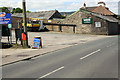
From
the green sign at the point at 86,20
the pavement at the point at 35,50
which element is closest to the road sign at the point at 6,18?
the pavement at the point at 35,50

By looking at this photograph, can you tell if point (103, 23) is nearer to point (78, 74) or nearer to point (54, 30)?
point (54, 30)

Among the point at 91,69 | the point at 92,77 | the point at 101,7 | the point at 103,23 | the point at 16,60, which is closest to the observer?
the point at 92,77

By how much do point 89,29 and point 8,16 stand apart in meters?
31.0

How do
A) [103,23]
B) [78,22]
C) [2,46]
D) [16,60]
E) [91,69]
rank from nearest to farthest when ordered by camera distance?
[91,69], [16,60], [2,46], [103,23], [78,22]

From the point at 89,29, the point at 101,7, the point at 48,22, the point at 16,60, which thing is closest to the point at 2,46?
the point at 16,60

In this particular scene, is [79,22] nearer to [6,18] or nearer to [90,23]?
[90,23]

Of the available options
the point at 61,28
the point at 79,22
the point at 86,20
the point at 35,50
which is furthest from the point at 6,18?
the point at 61,28

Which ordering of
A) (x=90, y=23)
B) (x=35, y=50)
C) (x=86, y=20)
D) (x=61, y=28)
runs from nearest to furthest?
(x=35, y=50)
(x=90, y=23)
(x=86, y=20)
(x=61, y=28)

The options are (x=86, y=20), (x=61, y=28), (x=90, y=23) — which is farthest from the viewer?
(x=61, y=28)

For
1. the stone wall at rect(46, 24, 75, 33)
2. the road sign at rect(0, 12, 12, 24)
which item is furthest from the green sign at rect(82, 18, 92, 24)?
the road sign at rect(0, 12, 12, 24)

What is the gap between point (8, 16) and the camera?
23969mm

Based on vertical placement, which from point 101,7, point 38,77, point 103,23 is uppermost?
point 101,7

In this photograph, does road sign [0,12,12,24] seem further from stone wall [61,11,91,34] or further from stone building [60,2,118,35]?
stone wall [61,11,91,34]

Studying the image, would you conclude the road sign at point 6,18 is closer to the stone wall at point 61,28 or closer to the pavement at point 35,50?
the pavement at point 35,50
